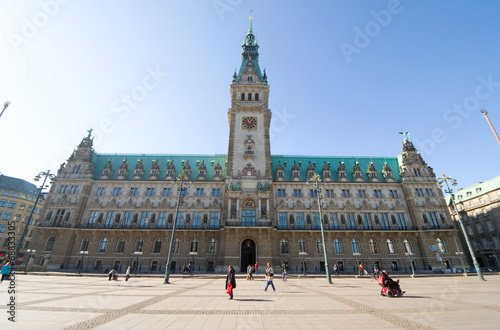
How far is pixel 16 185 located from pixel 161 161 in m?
52.8

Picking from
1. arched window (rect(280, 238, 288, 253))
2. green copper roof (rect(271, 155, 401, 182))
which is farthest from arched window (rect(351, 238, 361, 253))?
green copper roof (rect(271, 155, 401, 182))

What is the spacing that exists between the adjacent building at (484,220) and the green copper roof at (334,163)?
1482 centimetres

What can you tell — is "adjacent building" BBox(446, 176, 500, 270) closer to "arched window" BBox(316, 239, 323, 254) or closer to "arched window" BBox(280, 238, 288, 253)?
"arched window" BBox(316, 239, 323, 254)

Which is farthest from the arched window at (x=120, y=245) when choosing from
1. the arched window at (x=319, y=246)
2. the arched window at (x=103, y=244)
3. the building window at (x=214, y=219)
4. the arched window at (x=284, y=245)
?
the arched window at (x=319, y=246)

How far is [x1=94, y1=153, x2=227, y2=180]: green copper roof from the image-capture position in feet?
161

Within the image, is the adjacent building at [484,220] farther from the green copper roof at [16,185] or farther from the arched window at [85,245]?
→ the green copper roof at [16,185]

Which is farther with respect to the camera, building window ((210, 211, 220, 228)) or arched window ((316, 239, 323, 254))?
building window ((210, 211, 220, 228))

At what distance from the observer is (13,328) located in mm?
6949

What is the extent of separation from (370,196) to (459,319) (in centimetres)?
4156

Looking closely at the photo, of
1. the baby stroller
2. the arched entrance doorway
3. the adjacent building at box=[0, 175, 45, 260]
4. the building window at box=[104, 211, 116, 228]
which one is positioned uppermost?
the adjacent building at box=[0, 175, 45, 260]

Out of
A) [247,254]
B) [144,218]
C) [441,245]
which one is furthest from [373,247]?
[144,218]

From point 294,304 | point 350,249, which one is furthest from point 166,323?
point 350,249

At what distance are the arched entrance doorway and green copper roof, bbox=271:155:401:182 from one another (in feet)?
52.9

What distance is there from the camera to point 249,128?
4841 cm
